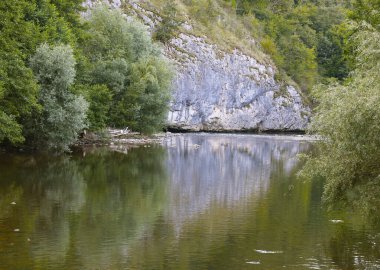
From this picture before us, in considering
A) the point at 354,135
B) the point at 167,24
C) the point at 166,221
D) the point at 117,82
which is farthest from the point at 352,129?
the point at 167,24

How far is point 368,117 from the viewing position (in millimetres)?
17516

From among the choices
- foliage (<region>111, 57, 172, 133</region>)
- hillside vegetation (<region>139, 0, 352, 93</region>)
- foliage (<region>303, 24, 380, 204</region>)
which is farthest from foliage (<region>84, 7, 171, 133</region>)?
foliage (<region>303, 24, 380, 204</region>)

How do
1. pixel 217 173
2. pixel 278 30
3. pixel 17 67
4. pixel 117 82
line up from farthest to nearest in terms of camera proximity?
pixel 278 30, pixel 117 82, pixel 217 173, pixel 17 67

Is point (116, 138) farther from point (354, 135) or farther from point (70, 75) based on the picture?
point (354, 135)

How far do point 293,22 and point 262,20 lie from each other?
7043 mm

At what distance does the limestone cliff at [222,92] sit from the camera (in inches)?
3583

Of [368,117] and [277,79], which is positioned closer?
[368,117]

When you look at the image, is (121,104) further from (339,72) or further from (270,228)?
(339,72)

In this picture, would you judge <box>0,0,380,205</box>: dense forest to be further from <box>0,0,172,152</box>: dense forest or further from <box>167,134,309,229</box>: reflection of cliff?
<box>167,134,309,229</box>: reflection of cliff

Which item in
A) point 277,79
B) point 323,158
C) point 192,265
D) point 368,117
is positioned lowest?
point 192,265

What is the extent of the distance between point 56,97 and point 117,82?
16136 mm

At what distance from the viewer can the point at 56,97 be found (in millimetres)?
45750

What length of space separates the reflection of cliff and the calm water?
114 millimetres

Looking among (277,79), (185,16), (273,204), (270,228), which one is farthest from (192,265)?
(277,79)
